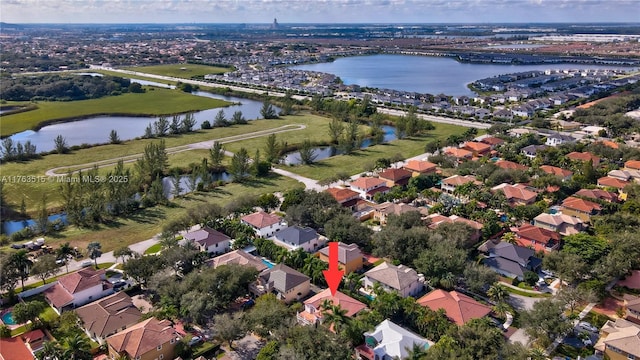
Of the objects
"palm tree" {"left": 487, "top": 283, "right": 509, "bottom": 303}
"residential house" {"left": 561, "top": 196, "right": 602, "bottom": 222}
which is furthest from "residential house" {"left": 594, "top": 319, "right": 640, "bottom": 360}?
"residential house" {"left": 561, "top": 196, "right": 602, "bottom": 222}

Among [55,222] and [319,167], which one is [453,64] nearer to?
[319,167]

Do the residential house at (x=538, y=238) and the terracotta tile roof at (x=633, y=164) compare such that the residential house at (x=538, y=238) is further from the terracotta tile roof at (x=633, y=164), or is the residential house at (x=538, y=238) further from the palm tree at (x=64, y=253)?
the palm tree at (x=64, y=253)

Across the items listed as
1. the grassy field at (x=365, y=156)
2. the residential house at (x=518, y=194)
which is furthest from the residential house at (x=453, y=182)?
the grassy field at (x=365, y=156)

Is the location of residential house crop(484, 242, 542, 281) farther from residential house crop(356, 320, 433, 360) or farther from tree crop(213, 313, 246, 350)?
tree crop(213, 313, 246, 350)

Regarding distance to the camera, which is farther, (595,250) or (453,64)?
(453,64)

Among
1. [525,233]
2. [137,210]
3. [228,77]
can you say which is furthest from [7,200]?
[228,77]
